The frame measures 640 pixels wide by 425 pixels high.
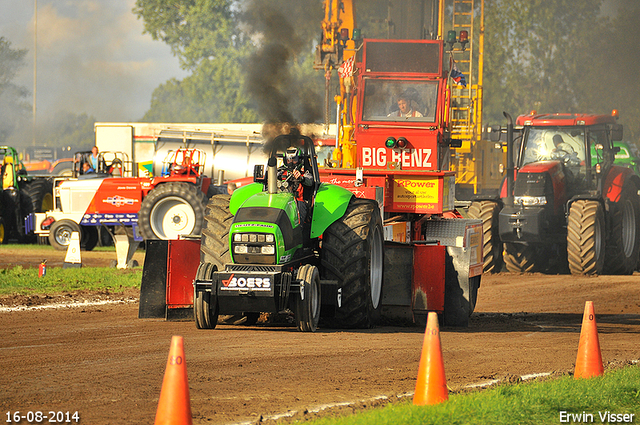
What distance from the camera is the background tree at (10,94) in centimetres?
6203

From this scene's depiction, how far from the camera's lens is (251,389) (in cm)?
656

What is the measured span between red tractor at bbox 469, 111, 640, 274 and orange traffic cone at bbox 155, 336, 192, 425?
12673 millimetres

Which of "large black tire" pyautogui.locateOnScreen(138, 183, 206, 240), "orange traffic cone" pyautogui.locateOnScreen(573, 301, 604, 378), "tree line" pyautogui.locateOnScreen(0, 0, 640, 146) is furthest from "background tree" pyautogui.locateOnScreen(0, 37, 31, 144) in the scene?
"orange traffic cone" pyautogui.locateOnScreen(573, 301, 604, 378)

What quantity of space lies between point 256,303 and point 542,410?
3372 mm

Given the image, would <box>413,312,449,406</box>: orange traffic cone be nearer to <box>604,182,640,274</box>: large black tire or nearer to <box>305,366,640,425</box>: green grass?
<box>305,366,640,425</box>: green grass

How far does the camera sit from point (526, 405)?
6203 mm

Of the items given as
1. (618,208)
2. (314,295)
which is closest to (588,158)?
(618,208)

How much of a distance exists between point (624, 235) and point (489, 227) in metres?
3.45

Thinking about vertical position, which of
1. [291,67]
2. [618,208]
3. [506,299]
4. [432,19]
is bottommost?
[506,299]

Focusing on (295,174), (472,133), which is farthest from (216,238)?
(472,133)

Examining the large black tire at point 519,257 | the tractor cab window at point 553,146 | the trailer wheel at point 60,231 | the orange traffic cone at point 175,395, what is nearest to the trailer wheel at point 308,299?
the orange traffic cone at point 175,395

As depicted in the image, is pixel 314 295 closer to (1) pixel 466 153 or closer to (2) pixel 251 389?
(2) pixel 251 389

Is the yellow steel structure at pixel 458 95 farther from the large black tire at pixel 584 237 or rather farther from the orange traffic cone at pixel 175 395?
the orange traffic cone at pixel 175 395

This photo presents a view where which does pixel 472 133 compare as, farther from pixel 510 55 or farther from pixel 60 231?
pixel 510 55
